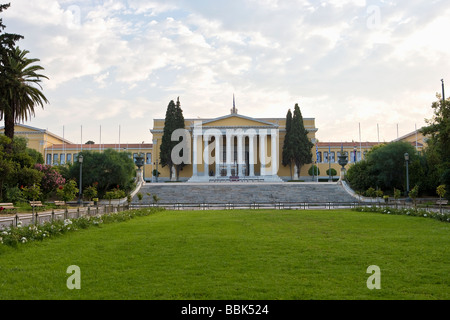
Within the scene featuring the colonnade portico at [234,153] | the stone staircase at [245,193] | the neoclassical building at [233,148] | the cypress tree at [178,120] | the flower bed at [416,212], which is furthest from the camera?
the neoclassical building at [233,148]

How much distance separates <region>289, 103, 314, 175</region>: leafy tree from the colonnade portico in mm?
2831

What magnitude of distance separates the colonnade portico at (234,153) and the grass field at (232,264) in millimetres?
46704

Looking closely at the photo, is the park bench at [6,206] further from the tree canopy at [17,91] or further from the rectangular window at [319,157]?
the rectangular window at [319,157]

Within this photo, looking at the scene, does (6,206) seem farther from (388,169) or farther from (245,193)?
(388,169)

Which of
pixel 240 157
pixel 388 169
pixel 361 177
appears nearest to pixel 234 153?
pixel 240 157

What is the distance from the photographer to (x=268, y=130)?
6116 centimetres

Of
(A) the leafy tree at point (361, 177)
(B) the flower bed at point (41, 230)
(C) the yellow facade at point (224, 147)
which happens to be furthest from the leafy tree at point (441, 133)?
(C) the yellow facade at point (224, 147)

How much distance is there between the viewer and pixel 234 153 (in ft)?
215

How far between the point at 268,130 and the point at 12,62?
39.5 meters

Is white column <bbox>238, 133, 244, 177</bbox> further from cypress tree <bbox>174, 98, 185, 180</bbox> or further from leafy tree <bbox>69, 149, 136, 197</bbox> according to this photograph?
leafy tree <bbox>69, 149, 136, 197</bbox>

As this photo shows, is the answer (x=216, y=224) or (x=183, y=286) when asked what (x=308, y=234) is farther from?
(x=183, y=286)

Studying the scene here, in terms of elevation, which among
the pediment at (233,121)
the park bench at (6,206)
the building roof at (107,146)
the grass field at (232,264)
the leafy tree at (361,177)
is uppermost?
the pediment at (233,121)

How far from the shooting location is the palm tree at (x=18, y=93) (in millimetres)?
25750
